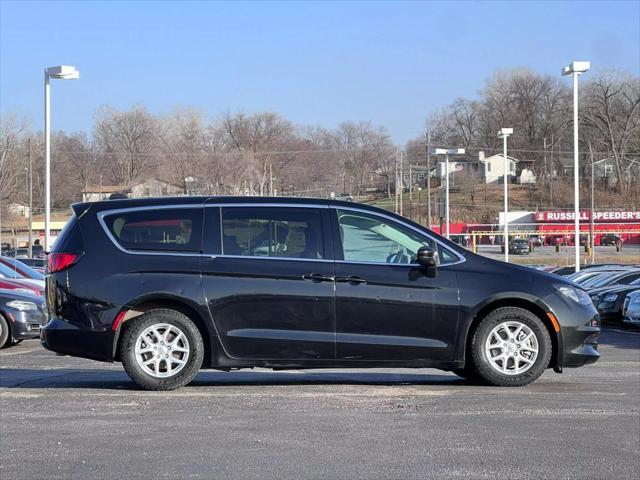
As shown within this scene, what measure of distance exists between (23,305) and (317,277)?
769 cm

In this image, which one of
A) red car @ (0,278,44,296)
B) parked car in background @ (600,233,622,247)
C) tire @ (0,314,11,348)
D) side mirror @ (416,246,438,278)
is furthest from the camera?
parked car in background @ (600,233,622,247)

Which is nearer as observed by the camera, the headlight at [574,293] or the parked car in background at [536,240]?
the headlight at [574,293]

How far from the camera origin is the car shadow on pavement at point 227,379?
26.0ft

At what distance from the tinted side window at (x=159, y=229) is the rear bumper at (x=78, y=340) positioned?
82 centimetres

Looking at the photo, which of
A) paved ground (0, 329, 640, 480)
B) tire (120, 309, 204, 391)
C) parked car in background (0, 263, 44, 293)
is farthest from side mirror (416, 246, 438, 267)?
parked car in background (0, 263, 44, 293)

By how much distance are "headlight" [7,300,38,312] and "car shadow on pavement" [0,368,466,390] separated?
13.9 feet

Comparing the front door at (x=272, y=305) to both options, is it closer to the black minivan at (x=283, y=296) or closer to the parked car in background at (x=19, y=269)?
the black minivan at (x=283, y=296)

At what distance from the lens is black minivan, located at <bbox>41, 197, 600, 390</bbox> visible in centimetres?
741

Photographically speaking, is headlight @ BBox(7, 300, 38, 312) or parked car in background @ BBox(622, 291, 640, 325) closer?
headlight @ BBox(7, 300, 38, 312)

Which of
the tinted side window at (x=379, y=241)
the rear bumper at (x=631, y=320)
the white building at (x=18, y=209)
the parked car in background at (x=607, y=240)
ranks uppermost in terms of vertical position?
the white building at (x=18, y=209)

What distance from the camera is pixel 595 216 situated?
85.2 m

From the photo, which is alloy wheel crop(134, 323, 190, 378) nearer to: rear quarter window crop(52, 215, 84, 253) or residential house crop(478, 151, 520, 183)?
rear quarter window crop(52, 215, 84, 253)

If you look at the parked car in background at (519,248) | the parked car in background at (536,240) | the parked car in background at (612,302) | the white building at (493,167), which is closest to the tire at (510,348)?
the parked car in background at (612,302)

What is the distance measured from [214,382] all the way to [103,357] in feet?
3.73
